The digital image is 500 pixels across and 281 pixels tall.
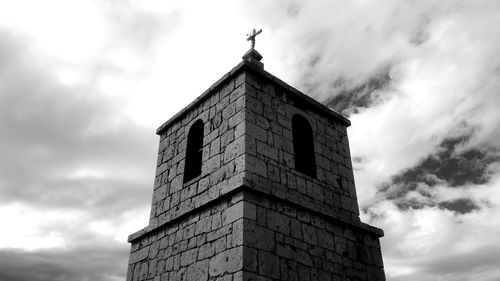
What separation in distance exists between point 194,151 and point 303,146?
1971 millimetres

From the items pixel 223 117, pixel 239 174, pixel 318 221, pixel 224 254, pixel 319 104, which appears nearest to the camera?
pixel 224 254

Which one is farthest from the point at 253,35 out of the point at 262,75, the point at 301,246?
the point at 301,246

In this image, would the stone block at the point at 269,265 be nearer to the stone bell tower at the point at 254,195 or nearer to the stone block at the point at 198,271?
the stone bell tower at the point at 254,195

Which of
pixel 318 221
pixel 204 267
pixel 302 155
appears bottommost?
pixel 204 267

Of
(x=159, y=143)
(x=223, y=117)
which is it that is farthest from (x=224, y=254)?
(x=159, y=143)

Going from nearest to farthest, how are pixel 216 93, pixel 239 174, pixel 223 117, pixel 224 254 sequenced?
pixel 224 254, pixel 239 174, pixel 223 117, pixel 216 93

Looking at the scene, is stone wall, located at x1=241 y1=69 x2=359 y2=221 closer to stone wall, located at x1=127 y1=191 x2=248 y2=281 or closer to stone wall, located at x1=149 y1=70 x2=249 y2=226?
stone wall, located at x1=149 y1=70 x2=249 y2=226

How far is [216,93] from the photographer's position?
761cm

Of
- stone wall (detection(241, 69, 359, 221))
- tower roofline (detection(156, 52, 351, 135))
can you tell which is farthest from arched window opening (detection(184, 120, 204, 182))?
stone wall (detection(241, 69, 359, 221))

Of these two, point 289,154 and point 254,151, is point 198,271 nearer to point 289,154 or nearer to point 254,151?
point 254,151

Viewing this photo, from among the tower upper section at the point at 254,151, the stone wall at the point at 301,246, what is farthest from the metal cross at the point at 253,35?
the stone wall at the point at 301,246

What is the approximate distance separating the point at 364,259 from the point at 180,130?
4065 mm

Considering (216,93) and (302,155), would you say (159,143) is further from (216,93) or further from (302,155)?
(302,155)

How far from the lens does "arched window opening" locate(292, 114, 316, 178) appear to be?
7297 millimetres
